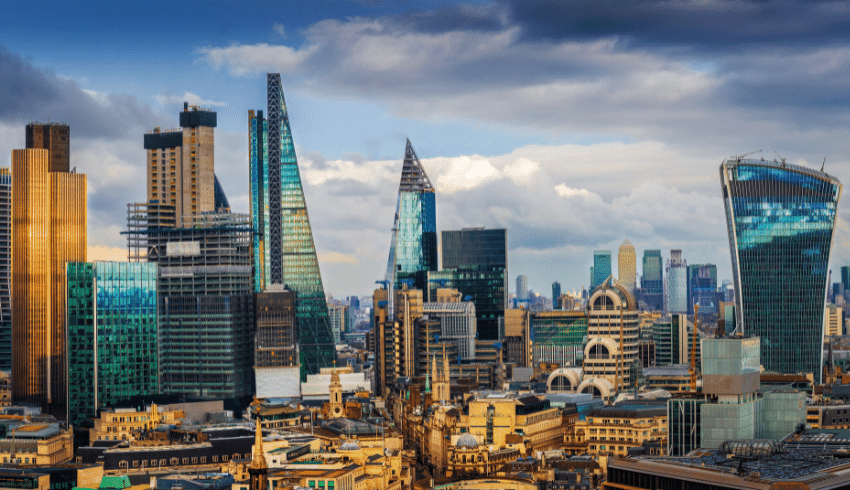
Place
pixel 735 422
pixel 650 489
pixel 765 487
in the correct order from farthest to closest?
pixel 735 422
pixel 650 489
pixel 765 487

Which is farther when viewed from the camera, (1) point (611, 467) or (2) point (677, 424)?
(2) point (677, 424)

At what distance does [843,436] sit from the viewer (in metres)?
191

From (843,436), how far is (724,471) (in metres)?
42.9

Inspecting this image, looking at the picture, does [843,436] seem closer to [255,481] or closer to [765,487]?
[765,487]

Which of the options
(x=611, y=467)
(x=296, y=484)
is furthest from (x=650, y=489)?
(x=296, y=484)

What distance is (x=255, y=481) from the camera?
147 metres

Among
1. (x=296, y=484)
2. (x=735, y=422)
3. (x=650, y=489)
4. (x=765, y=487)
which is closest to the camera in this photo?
(x=765, y=487)

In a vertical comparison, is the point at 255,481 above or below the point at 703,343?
below

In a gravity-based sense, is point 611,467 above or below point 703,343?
below

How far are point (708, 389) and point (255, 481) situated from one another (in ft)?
217

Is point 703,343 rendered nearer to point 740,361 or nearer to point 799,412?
point 740,361

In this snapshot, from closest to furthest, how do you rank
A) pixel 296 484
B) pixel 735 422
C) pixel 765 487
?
1. pixel 765 487
2. pixel 735 422
3. pixel 296 484

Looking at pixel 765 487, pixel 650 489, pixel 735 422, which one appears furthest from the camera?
pixel 735 422

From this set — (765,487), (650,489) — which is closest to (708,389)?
(650,489)
